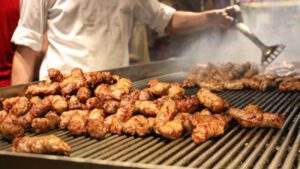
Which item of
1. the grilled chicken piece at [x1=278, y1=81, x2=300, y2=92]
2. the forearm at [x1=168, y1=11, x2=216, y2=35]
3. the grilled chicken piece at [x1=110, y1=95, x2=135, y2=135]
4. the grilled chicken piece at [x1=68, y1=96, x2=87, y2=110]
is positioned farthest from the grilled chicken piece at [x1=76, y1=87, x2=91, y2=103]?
the forearm at [x1=168, y1=11, x2=216, y2=35]

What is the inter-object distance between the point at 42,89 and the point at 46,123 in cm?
53

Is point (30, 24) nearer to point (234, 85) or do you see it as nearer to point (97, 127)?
point (97, 127)

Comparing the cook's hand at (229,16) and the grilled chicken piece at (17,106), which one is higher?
the cook's hand at (229,16)

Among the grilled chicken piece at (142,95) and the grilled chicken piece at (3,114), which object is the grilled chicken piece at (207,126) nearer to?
the grilled chicken piece at (142,95)

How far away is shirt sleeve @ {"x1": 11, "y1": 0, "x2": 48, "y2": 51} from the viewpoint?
11.8ft

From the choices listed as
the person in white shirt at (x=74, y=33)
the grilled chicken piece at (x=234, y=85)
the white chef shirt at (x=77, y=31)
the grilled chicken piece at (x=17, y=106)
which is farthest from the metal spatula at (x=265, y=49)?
the grilled chicken piece at (x=17, y=106)

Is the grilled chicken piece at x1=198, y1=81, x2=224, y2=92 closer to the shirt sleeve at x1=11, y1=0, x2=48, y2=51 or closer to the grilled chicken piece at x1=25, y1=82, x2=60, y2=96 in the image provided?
the grilled chicken piece at x1=25, y1=82, x2=60, y2=96

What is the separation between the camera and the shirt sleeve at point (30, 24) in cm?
361

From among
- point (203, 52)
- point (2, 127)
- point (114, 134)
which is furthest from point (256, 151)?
point (203, 52)

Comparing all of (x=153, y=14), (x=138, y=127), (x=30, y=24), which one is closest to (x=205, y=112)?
(x=138, y=127)

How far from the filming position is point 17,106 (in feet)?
7.68

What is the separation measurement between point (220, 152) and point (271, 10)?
4735mm

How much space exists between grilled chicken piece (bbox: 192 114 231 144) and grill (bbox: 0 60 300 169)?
0.12 feet

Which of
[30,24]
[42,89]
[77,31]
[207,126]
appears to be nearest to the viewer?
[207,126]
